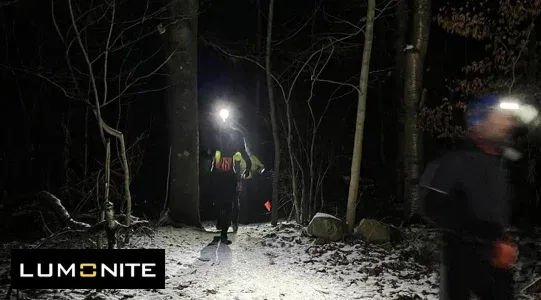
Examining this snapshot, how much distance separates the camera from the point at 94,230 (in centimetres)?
549

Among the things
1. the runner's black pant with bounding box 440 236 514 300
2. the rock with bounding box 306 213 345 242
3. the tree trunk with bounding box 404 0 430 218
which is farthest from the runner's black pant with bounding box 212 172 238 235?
the runner's black pant with bounding box 440 236 514 300

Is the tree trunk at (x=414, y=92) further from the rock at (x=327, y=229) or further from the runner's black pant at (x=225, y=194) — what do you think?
the runner's black pant at (x=225, y=194)

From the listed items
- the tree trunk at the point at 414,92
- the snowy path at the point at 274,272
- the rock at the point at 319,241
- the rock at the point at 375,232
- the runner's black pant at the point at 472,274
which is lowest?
the snowy path at the point at 274,272

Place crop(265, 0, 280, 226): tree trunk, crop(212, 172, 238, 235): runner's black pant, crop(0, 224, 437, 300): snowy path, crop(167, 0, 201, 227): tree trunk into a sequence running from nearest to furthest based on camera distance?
crop(0, 224, 437, 300): snowy path
crop(212, 172, 238, 235): runner's black pant
crop(167, 0, 201, 227): tree trunk
crop(265, 0, 280, 226): tree trunk

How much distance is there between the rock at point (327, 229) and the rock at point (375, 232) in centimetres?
46

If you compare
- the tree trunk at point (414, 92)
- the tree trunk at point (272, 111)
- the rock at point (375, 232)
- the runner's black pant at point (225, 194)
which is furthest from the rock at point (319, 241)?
the tree trunk at point (414, 92)

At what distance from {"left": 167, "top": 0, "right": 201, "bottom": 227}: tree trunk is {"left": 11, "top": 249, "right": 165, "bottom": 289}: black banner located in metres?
3.76

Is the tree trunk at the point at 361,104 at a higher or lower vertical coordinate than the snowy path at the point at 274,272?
higher

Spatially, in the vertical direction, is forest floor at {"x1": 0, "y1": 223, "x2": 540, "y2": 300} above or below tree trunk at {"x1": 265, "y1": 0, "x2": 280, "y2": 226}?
below

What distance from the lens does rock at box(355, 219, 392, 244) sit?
26.3 ft

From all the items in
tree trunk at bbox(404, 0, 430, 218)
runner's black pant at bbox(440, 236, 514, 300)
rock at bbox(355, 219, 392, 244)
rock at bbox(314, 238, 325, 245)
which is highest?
tree trunk at bbox(404, 0, 430, 218)

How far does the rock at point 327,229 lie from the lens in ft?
26.6

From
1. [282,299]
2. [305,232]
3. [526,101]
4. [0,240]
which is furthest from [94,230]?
[526,101]

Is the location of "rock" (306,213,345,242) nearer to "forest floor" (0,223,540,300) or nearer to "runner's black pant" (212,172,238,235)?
"forest floor" (0,223,540,300)
